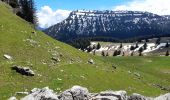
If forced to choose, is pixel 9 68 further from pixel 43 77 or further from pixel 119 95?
pixel 119 95

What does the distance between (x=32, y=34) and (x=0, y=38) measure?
1099 centimetres

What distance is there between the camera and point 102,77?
8156cm

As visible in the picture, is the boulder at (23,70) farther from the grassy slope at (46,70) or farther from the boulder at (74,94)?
the boulder at (74,94)

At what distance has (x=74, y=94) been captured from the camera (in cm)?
3669

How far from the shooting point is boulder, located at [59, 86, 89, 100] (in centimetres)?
3641

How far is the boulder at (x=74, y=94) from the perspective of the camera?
36.4 metres

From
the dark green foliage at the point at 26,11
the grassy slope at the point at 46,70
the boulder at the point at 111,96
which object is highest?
the dark green foliage at the point at 26,11

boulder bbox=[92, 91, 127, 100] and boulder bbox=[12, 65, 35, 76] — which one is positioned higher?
boulder bbox=[92, 91, 127, 100]

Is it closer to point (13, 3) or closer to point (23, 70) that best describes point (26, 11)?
point (13, 3)

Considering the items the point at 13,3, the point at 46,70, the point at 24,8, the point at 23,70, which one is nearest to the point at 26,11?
the point at 24,8

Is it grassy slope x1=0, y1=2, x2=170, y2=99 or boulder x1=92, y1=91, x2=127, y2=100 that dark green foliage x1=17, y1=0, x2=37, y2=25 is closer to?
grassy slope x1=0, y1=2, x2=170, y2=99

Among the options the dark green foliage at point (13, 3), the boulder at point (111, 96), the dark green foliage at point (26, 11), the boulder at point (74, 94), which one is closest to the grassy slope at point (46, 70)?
the boulder at point (74, 94)

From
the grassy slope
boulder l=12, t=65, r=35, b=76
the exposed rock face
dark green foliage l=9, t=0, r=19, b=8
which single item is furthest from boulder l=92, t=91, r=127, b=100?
dark green foliage l=9, t=0, r=19, b=8

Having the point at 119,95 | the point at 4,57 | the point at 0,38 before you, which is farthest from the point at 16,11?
the point at 119,95
